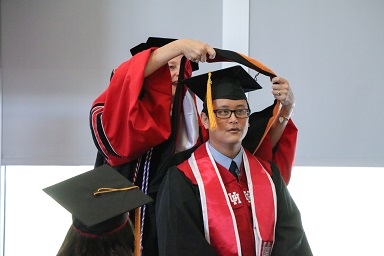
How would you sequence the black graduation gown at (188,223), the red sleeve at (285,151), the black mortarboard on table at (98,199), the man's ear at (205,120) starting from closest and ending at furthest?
the black mortarboard on table at (98,199) → the black graduation gown at (188,223) → the man's ear at (205,120) → the red sleeve at (285,151)

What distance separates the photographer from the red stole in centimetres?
196

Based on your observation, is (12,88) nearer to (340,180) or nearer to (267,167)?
(267,167)

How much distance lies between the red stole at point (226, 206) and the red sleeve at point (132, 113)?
188 millimetres

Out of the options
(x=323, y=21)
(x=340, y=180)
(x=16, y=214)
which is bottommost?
(x=16, y=214)

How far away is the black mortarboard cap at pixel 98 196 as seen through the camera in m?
1.50

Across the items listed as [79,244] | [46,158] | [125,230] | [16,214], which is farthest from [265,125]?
[16,214]

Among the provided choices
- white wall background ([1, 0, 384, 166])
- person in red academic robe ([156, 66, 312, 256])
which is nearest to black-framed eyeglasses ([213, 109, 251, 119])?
person in red academic robe ([156, 66, 312, 256])

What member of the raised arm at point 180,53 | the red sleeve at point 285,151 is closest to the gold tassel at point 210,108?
the raised arm at point 180,53

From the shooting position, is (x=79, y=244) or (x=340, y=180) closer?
(x=79, y=244)

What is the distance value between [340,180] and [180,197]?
Result: 168 centimetres

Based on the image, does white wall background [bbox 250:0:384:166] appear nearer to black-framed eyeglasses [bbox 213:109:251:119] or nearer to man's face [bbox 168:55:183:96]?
man's face [bbox 168:55:183:96]

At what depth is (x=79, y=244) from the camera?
4.28ft

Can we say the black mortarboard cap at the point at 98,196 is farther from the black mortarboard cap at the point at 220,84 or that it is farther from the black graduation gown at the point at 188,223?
the black mortarboard cap at the point at 220,84

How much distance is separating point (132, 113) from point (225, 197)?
0.46m
